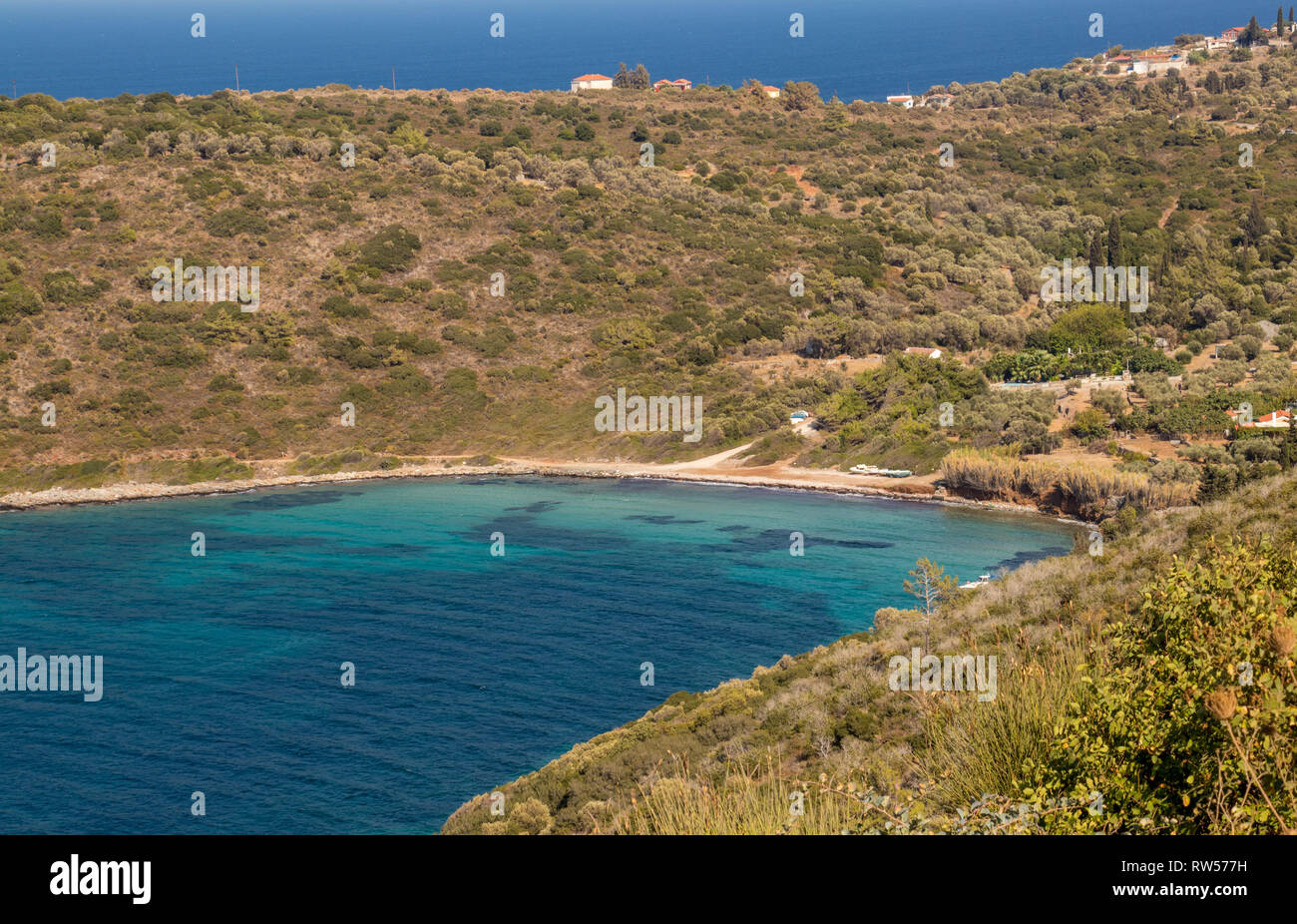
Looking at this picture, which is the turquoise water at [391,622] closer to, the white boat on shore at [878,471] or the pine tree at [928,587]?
the white boat on shore at [878,471]

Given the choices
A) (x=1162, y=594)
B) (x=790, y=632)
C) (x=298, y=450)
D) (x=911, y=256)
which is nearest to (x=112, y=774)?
(x=790, y=632)

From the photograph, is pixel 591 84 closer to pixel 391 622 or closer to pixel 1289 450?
pixel 1289 450

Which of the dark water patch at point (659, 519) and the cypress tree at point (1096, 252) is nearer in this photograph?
the dark water patch at point (659, 519)

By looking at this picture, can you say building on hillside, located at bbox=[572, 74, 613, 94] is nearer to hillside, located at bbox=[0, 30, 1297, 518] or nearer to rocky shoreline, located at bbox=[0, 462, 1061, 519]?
hillside, located at bbox=[0, 30, 1297, 518]

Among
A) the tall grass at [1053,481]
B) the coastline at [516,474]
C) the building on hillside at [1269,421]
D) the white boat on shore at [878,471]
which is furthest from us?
the white boat on shore at [878,471]

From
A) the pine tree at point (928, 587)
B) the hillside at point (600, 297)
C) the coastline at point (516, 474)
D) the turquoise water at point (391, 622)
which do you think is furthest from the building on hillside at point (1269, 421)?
the pine tree at point (928, 587)

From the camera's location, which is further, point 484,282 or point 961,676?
point 484,282
